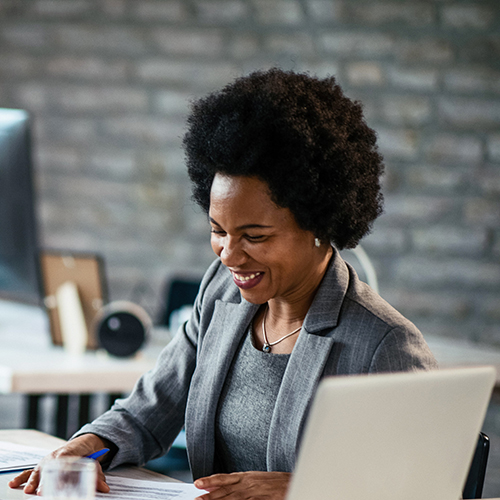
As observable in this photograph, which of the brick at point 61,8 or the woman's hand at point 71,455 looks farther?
the brick at point 61,8

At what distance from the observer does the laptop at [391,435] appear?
0.72 metres

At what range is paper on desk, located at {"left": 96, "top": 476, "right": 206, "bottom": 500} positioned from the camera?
103 centimetres

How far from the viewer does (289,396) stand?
3.80 ft

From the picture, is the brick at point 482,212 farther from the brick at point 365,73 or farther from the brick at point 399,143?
the brick at point 365,73

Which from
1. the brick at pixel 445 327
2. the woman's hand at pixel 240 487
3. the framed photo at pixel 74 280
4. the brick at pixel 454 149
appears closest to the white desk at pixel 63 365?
the framed photo at pixel 74 280

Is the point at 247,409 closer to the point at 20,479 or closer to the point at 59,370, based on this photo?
the point at 20,479

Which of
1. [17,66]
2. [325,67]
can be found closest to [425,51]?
[325,67]

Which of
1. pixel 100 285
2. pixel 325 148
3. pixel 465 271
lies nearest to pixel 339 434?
pixel 325 148

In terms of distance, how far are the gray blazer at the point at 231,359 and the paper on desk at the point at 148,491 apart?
123 mm

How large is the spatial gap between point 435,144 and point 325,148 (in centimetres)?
207

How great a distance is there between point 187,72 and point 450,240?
58.5 inches

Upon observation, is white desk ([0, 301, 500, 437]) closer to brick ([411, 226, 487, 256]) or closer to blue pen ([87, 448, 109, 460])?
brick ([411, 226, 487, 256])

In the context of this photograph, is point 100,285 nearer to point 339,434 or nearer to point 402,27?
point 339,434

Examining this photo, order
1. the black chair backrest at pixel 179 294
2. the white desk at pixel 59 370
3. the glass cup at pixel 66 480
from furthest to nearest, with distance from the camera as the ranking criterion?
the black chair backrest at pixel 179 294, the white desk at pixel 59 370, the glass cup at pixel 66 480
